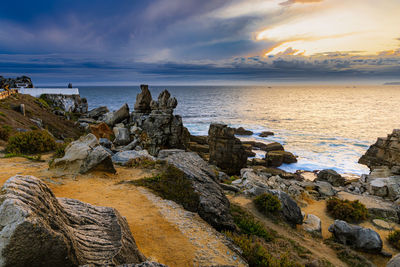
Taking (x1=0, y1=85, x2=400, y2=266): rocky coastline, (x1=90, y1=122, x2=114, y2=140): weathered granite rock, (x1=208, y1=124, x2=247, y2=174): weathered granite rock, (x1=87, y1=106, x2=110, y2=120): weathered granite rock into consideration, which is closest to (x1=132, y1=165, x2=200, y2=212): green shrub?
(x1=0, y1=85, x2=400, y2=266): rocky coastline

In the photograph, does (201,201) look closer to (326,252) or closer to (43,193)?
(43,193)

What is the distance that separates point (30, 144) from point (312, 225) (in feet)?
67.2

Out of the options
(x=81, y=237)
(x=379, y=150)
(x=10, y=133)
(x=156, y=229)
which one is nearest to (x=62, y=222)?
(x=81, y=237)

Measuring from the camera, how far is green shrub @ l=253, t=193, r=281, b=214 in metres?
13.9

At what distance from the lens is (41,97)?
183 feet

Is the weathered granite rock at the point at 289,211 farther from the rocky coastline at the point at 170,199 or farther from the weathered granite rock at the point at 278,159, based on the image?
the weathered granite rock at the point at 278,159

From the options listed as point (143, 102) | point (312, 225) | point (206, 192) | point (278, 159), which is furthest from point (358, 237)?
point (143, 102)

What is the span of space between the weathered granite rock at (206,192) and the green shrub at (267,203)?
4348 mm

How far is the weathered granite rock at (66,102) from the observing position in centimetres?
5683

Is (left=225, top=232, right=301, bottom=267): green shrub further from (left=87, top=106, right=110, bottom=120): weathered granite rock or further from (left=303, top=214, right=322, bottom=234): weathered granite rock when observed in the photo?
(left=87, top=106, right=110, bottom=120): weathered granite rock

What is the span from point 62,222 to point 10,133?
813 inches

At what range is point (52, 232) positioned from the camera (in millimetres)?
3705

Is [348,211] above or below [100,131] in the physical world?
below

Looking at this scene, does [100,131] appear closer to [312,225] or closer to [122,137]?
[122,137]
